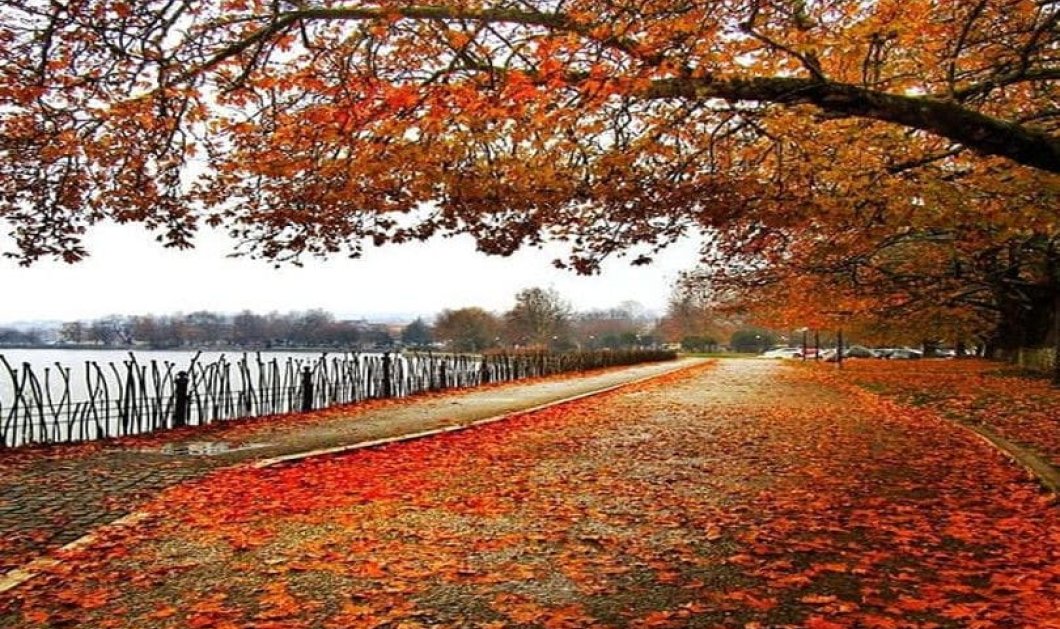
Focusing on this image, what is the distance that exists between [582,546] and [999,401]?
1434cm

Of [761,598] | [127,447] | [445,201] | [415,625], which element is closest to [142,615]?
[415,625]

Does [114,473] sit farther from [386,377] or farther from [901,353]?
[901,353]

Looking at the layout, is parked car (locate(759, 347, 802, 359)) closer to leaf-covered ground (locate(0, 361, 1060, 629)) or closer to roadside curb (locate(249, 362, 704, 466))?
roadside curb (locate(249, 362, 704, 466))

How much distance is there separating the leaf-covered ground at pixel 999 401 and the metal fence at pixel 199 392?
1241cm

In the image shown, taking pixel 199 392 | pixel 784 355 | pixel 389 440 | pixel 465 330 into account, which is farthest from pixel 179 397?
pixel 465 330

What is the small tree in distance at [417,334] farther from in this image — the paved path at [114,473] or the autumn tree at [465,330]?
the paved path at [114,473]

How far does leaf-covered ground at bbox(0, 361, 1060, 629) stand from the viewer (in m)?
4.42

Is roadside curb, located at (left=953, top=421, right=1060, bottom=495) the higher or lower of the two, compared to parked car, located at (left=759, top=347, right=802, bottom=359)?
higher

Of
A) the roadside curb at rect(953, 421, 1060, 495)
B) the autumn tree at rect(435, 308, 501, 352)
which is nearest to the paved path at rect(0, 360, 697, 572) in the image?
the roadside curb at rect(953, 421, 1060, 495)

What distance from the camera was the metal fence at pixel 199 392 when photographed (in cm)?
1150

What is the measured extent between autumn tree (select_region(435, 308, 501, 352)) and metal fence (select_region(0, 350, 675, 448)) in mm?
54857

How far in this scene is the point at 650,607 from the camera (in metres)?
4.45

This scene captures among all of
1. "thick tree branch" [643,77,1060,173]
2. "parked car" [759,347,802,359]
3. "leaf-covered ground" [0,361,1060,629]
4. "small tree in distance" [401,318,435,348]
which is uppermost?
"thick tree branch" [643,77,1060,173]

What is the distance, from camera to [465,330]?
85250 millimetres
